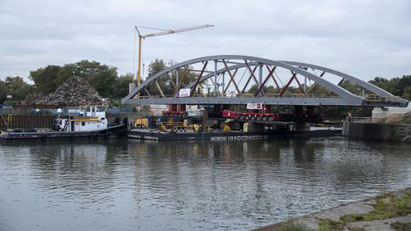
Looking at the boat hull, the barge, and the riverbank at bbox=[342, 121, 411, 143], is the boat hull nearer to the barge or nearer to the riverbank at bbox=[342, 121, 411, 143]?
the barge

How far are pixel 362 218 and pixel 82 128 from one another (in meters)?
45.4

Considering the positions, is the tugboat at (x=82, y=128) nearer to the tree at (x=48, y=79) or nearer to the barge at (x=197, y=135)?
the barge at (x=197, y=135)

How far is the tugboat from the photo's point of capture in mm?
51875

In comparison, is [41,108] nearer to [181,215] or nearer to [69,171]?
[69,171]

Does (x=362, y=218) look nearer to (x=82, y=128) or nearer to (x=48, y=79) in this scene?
(x=82, y=128)

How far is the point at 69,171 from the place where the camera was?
3070 centimetres

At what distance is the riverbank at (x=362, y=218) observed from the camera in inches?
538

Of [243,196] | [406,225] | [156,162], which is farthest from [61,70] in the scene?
[406,225]

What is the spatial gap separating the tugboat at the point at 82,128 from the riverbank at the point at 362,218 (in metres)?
41.7

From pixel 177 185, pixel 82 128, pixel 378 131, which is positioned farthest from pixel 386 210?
pixel 378 131

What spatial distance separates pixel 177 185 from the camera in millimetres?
25922

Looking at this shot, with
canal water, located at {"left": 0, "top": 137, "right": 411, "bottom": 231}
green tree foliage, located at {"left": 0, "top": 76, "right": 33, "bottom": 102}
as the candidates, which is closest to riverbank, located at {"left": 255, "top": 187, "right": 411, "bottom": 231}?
canal water, located at {"left": 0, "top": 137, "right": 411, "bottom": 231}

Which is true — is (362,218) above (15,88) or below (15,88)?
below

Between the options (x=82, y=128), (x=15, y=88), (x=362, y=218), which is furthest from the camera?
(x=15, y=88)
